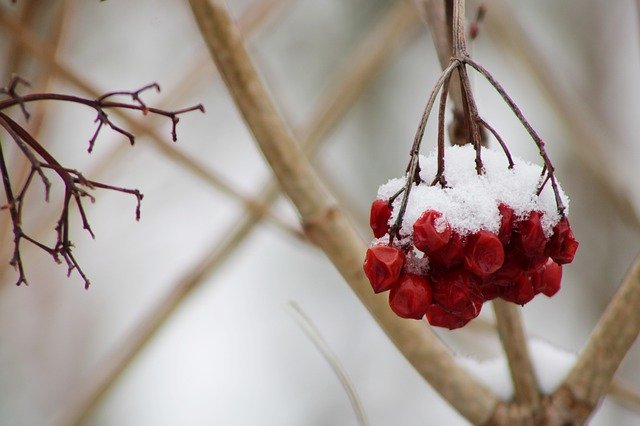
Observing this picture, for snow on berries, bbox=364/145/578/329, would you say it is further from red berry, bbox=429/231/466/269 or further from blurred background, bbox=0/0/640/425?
blurred background, bbox=0/0/640/425

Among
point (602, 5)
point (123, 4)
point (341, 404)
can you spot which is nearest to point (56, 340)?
Answer: point (341, 404)

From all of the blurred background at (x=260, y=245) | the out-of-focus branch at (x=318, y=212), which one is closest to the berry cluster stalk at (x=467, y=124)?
the out-of-focus branch at (x=318, y=212)

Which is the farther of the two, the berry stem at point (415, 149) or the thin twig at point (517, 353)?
the thin twig at point (517, 353)

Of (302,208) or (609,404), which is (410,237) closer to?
(302,208)

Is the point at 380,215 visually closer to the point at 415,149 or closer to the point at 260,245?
the point at 415,149

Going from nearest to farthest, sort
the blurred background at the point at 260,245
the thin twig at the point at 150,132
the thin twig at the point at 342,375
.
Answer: the thin twig at the point at 342,375
the thin twig at the point at 150,132
the blurred background at the point at 260,245

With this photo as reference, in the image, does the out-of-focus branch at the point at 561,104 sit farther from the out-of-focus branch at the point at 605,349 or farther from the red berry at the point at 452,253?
the red berry at the point at 452,253

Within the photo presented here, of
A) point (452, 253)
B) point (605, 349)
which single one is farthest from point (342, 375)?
point (452, 253)
